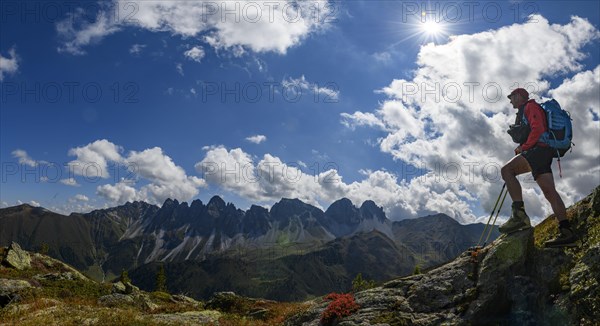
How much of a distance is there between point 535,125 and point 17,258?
61.4 metres

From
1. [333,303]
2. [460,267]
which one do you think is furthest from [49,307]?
[460,267]

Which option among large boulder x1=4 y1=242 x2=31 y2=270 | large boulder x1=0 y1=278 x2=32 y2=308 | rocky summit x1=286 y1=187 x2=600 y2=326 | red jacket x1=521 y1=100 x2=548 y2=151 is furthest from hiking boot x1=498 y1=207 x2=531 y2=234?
large boulder x1=4 y1=242 x2=31 y2=270

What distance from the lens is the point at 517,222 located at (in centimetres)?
1358

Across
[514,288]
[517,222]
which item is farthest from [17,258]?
[517,222]

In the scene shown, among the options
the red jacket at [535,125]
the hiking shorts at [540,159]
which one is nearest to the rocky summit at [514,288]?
the hiking shorts at [540,159]

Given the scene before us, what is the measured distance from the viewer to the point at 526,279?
12.4 meters

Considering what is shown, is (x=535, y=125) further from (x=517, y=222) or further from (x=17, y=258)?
(x=17, y=258)

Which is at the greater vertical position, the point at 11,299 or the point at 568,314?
the point at 568,314

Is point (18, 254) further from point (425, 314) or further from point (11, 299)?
point (425, 314)

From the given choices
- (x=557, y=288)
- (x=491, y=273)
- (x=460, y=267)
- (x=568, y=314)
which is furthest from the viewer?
(x=460, y=267)

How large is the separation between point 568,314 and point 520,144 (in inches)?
225

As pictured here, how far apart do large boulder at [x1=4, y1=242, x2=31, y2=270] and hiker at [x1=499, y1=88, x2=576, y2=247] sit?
57.0m

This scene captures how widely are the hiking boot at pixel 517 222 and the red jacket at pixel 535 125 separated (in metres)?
2.37

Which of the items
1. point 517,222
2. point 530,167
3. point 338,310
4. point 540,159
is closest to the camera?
point 540,159
